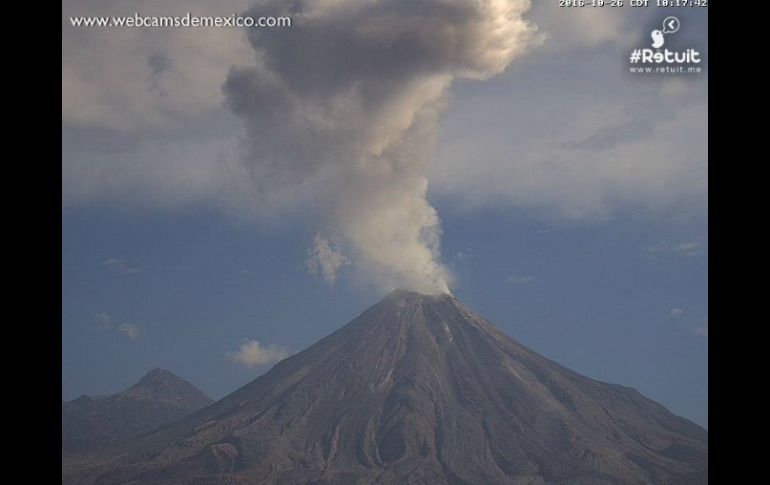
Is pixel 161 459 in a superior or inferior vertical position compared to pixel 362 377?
inferior

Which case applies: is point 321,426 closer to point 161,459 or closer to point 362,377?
point 362,377

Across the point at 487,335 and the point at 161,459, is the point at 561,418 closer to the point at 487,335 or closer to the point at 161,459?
the point at 487,335

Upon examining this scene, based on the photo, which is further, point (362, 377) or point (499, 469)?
point (362, 377)
